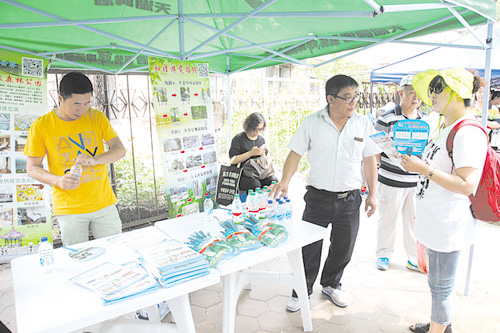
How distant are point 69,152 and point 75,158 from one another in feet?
0.18

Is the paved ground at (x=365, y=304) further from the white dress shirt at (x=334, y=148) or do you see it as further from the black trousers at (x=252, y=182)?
the white dress shirt at (x=334, y=148)

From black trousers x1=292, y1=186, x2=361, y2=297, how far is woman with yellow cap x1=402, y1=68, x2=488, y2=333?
54 centimetres

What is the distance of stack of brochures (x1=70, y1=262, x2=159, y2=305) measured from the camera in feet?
4.42

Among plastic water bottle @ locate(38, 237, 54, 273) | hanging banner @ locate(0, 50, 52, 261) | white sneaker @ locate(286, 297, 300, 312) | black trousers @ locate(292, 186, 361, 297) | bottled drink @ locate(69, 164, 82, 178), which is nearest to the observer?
plastic water bottle @ locate(38, 237, 54, 273)

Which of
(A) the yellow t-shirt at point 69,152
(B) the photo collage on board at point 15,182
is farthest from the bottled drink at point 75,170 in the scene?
(B) the photo collage on board at point 15,182

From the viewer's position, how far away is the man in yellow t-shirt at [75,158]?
83.5 inches

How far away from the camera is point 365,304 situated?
2.56m

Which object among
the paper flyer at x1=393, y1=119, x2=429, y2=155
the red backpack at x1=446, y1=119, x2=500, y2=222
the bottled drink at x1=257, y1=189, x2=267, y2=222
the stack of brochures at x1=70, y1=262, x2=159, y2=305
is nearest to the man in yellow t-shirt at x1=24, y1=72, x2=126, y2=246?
the stack of brochures at x1=70, y1=262, x2=159, y2=305

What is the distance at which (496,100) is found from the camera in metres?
5.34

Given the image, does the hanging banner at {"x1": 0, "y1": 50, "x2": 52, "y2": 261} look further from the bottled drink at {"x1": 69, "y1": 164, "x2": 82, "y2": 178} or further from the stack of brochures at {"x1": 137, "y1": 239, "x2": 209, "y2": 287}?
the stack of brochures at {"x1": 137, "y1": 239, "x2": 209, "y2": 287}

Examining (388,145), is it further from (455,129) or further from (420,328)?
(420,328)

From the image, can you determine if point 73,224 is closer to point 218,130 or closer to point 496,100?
point 218,130

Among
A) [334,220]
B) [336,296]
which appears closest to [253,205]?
[334,220]

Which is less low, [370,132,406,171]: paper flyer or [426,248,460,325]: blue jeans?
[370,132,406,171]: paper flyer
